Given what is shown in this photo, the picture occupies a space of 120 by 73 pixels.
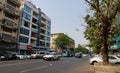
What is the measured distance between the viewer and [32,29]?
81.6 metres

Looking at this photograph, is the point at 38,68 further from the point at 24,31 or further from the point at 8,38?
the point at 24,31

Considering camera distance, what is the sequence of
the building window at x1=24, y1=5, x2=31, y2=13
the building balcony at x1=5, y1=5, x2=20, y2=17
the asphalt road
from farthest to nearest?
the building window at x1=24, y1=5, x2=31, y2=13 < the building balcony at x1=5, y1=5, x2=20, y2=17 < the asphalt road

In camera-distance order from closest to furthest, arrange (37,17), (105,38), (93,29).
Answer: (105,38)
(93,29)
(37,17)

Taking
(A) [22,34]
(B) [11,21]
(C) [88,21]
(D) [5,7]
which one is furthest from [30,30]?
(C) [88,21]

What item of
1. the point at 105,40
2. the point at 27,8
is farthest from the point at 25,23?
the point at 105,40

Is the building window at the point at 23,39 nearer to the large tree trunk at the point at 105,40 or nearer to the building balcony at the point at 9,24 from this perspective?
the building balcony at the point at 9,24

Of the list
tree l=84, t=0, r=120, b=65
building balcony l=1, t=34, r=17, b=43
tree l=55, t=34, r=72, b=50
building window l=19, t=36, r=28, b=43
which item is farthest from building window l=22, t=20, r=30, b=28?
tree l=84, t=0, r=120, b=65

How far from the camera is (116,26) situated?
22422mm

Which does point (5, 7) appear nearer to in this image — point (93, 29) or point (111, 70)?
point (93, 29)

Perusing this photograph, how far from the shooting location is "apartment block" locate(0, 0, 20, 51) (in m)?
59.0

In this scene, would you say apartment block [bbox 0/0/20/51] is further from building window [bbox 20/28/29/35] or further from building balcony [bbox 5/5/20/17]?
building window [bbox 20/28/29/35]

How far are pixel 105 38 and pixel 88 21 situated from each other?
2.69 m

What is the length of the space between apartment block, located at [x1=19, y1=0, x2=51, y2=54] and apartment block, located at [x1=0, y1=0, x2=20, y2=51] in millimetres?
3175

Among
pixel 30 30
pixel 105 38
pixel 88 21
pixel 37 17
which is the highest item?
pixel 37 17
